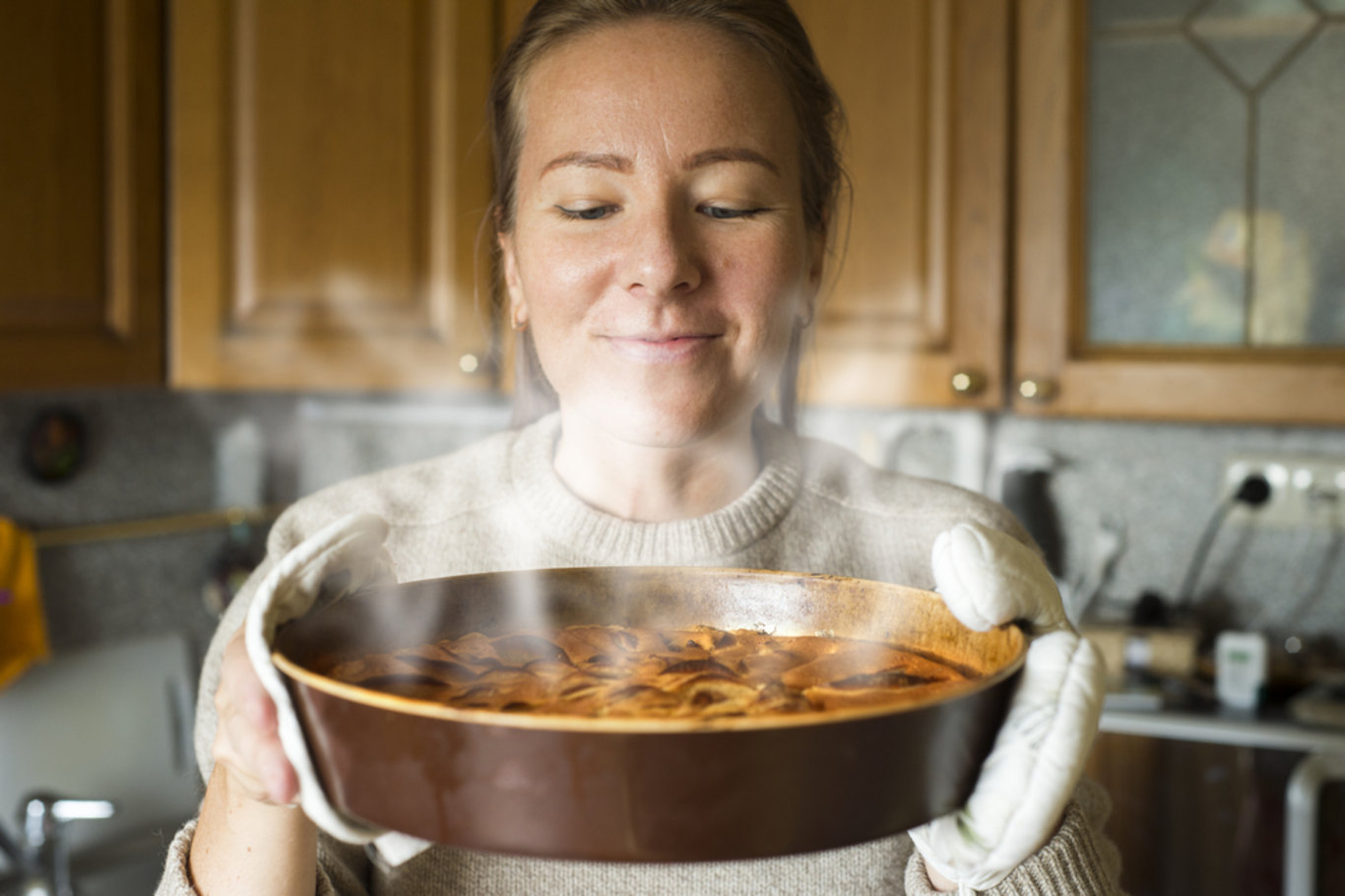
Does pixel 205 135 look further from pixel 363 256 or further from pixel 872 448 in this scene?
pixel 872 448

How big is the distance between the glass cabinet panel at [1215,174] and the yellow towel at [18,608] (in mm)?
1622

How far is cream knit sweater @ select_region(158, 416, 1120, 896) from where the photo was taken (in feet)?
2.75

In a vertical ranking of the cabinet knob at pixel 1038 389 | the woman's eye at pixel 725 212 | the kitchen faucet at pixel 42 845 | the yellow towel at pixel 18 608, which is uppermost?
the woman's eye at pixel 725 212

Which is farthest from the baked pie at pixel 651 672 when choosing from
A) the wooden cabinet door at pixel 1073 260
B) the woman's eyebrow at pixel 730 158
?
the wooden cabinet door at pixel 1073 260

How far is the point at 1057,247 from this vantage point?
64.2 inches

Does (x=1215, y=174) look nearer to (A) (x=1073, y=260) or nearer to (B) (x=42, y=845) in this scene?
(A) (x=1073, y=260)

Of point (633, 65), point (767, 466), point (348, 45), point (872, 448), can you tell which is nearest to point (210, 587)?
point (348, 45)

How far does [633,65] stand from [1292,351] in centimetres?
126

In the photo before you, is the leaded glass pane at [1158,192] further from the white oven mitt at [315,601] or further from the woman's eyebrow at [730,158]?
the white oven mitt at [315,601]

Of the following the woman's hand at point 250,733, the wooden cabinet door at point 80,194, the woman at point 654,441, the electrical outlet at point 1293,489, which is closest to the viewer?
the woman's hand at point 250,733

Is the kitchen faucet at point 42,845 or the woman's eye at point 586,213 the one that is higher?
the woman's eye at point 586,213

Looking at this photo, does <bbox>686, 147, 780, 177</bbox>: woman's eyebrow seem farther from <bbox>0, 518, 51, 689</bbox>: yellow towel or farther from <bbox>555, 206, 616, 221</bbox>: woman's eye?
<bbox>0, 518, 51, 689</bbox>: yellow towel

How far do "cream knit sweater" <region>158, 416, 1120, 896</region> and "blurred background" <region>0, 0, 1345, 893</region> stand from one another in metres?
0.70

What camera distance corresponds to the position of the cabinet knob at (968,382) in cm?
162
